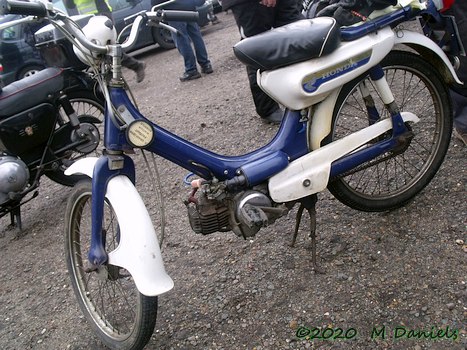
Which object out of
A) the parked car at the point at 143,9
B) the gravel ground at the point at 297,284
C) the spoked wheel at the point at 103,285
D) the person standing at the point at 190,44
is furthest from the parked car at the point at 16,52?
the spoked wheel at the point at 103,285

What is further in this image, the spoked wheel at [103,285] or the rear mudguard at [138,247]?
the spoked wheel at [103,285]

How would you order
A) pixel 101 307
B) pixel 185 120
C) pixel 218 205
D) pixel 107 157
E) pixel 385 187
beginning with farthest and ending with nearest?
pixel 185 120 → pixel 385 187 → pixel 101 307 → pixel 218 205 → pixel 107 157

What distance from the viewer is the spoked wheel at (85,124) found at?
3.94 metres

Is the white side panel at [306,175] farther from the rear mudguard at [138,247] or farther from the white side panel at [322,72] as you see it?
the rear mudguard at [138,247]

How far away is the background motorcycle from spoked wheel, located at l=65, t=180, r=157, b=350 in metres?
1.22

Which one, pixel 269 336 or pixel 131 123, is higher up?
pixel 131 123

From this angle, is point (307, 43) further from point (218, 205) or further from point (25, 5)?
Result: point (25, 5)

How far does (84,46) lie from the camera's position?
195cm

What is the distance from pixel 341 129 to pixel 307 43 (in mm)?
1062

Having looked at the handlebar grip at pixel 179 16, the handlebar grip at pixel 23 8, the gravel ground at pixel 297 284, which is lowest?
the gravel ground at pixel 297 284

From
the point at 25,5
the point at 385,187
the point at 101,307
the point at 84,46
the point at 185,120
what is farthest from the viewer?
the point at 185,120

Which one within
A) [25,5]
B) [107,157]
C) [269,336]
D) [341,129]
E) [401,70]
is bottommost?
[269,336]

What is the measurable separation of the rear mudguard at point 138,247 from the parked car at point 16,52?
6622 mm

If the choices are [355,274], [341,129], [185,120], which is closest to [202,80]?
[185,120]
